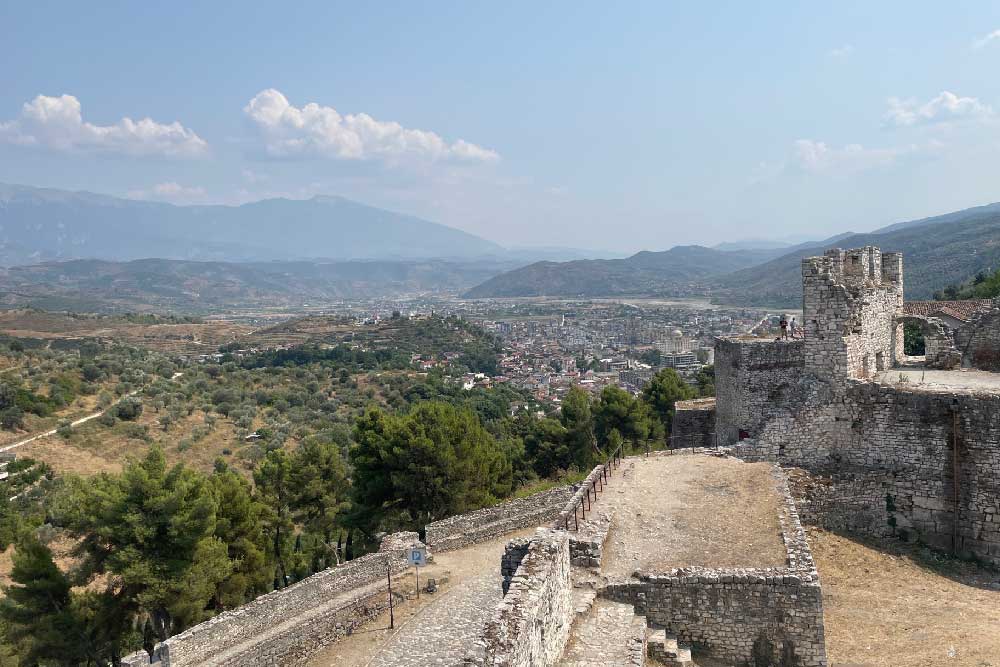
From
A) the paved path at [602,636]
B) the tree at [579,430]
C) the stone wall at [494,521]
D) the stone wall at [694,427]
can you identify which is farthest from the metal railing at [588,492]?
the tree at [579,430]

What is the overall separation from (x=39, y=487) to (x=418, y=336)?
80374 mm

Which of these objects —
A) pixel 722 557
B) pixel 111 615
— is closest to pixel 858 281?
pixel 722 557

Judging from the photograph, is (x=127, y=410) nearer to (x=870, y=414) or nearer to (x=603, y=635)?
(x=603, y=635)

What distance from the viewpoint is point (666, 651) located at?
9.05 meters

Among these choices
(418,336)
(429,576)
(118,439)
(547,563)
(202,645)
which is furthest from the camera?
(418,336)

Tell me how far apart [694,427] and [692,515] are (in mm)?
9421

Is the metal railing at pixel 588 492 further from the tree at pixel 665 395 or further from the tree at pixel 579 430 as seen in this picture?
the tree at pixel 665 395

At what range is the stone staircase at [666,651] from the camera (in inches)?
353

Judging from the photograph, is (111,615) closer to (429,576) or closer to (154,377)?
(429,576)

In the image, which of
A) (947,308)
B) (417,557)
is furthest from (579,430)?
(947,308)

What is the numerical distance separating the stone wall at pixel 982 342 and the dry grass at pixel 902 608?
636cm

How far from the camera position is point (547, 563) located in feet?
27.7

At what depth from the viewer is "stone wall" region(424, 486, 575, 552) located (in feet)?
62.4

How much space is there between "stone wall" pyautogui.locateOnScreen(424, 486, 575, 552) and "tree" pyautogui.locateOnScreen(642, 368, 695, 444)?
11518mm
